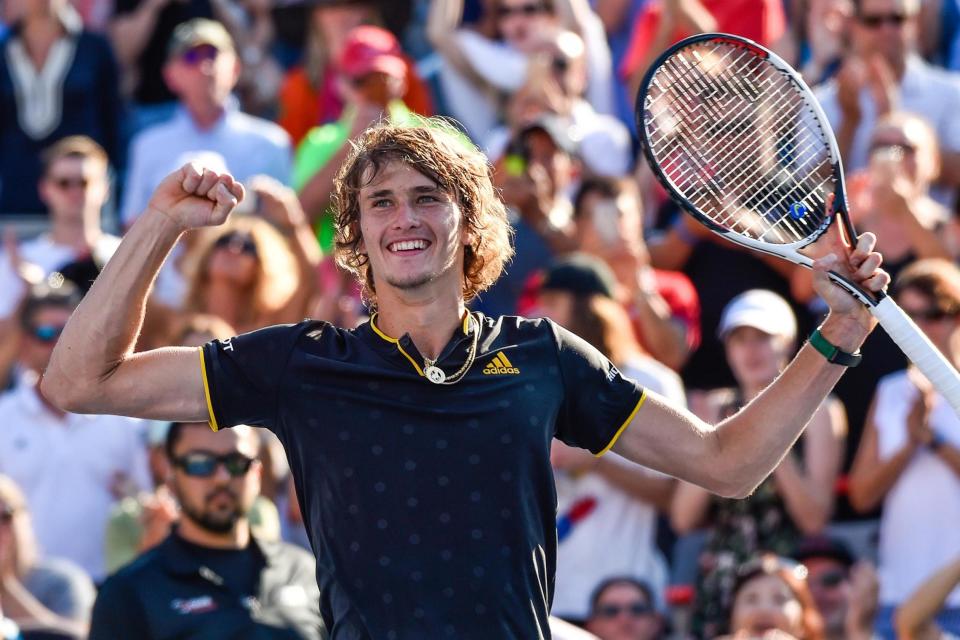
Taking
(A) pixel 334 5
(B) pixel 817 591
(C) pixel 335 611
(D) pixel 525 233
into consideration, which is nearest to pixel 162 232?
(C) pixel 335 611

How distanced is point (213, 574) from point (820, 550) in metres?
2.58

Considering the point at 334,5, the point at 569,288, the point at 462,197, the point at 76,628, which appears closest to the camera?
the point at 462,197

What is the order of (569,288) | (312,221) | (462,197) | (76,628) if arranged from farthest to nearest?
(312,221)
(569,288)
(76,628)
(462,197)

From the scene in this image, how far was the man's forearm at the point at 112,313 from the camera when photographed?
3.88 metres

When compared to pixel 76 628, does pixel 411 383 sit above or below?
above

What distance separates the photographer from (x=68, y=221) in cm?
920

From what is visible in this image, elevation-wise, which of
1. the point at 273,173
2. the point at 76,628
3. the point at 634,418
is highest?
the point at 273,173

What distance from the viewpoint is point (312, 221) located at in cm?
937

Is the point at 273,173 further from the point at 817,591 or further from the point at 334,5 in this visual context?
the point at 817,591

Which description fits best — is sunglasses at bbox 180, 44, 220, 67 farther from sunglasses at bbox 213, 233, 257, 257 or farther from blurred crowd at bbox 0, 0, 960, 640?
sunglasses at bbox 213, 233, 257, 257

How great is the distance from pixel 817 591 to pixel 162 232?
4099mm

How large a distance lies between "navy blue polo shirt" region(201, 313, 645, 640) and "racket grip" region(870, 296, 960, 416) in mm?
586

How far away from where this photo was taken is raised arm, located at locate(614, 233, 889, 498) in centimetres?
411

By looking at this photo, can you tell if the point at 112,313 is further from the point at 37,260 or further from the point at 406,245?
the point at 37,260
